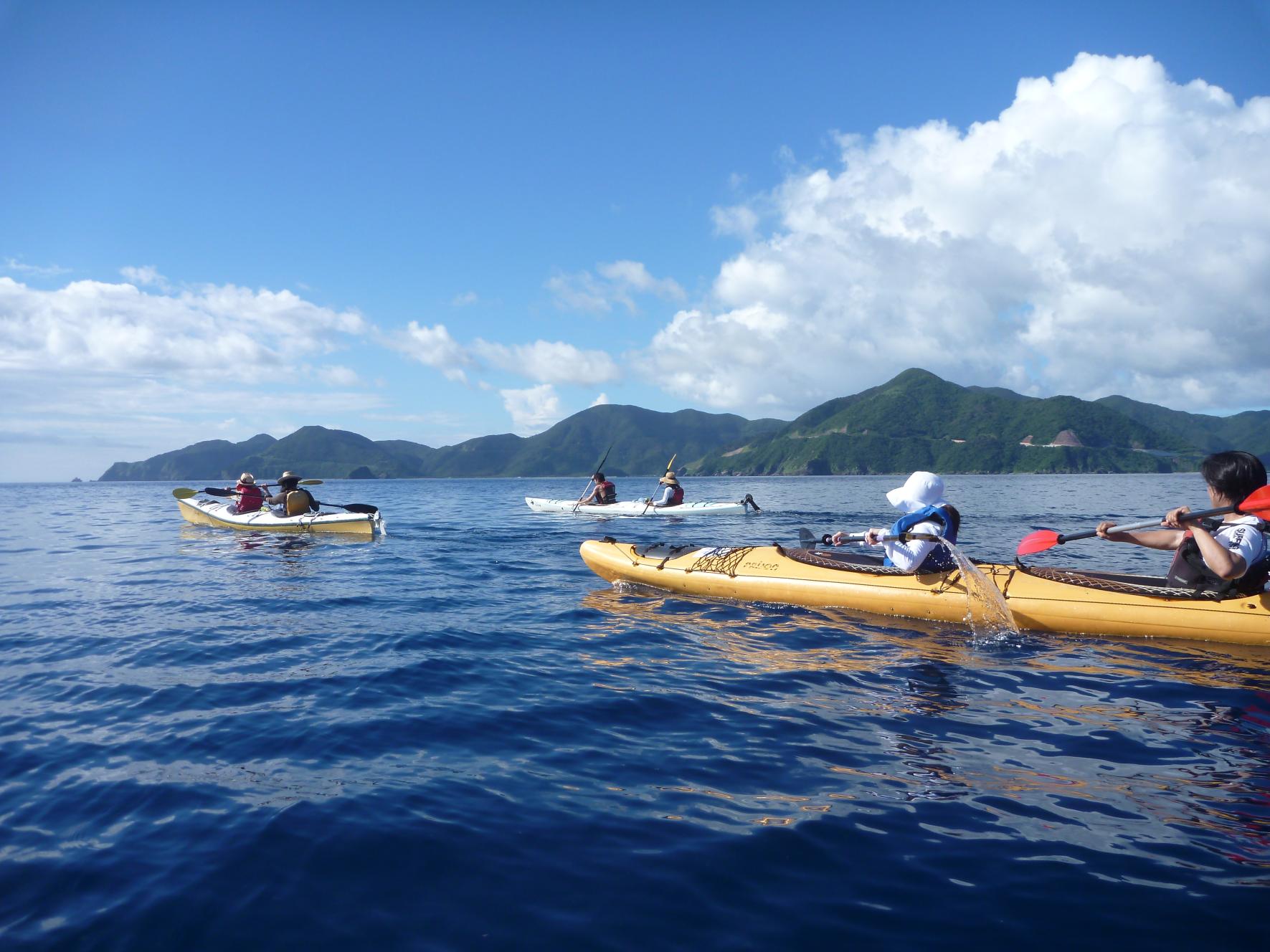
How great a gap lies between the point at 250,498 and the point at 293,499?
2.74 metres

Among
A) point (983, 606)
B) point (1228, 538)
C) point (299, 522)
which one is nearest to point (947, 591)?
point (983, 606)

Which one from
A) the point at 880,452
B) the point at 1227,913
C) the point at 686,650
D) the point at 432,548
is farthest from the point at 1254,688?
the point at 880,452

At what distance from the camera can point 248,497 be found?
21.0 m

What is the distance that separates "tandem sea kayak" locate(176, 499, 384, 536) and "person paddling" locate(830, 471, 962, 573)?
14.4m

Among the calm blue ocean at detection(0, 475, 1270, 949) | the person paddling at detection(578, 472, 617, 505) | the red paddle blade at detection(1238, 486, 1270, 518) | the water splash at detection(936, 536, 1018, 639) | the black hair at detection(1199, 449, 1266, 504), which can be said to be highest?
the black hair at detection(1199, 449, 1266, 504)

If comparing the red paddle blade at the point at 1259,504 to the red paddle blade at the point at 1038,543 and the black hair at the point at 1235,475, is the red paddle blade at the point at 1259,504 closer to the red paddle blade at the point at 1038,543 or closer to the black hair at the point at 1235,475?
the black hair at the point at 1235,475

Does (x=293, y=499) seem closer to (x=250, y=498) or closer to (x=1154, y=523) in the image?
(x=250, y=498)

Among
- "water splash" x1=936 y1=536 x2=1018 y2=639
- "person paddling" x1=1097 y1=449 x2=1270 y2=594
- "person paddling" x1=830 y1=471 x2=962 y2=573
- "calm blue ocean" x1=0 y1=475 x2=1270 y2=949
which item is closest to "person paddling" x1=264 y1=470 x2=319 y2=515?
"calm blue ocean" x1=0 y1=475 x2=1270 y2=949

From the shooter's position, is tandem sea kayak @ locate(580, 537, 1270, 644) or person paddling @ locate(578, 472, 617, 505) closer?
tandem sea kayak @ locate(580, 537, 1270, 644)

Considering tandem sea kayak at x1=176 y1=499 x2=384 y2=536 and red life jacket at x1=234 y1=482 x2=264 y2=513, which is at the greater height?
red life jacket at x1=234 y1=482 x2=264 y2=513

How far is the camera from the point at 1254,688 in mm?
6066

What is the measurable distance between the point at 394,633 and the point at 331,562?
6827 millimetres

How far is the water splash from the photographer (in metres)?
8.34

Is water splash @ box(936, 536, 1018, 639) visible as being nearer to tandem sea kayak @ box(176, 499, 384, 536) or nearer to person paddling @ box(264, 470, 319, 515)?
tandem sea kayak @ box(176, 499, 384, 536)
